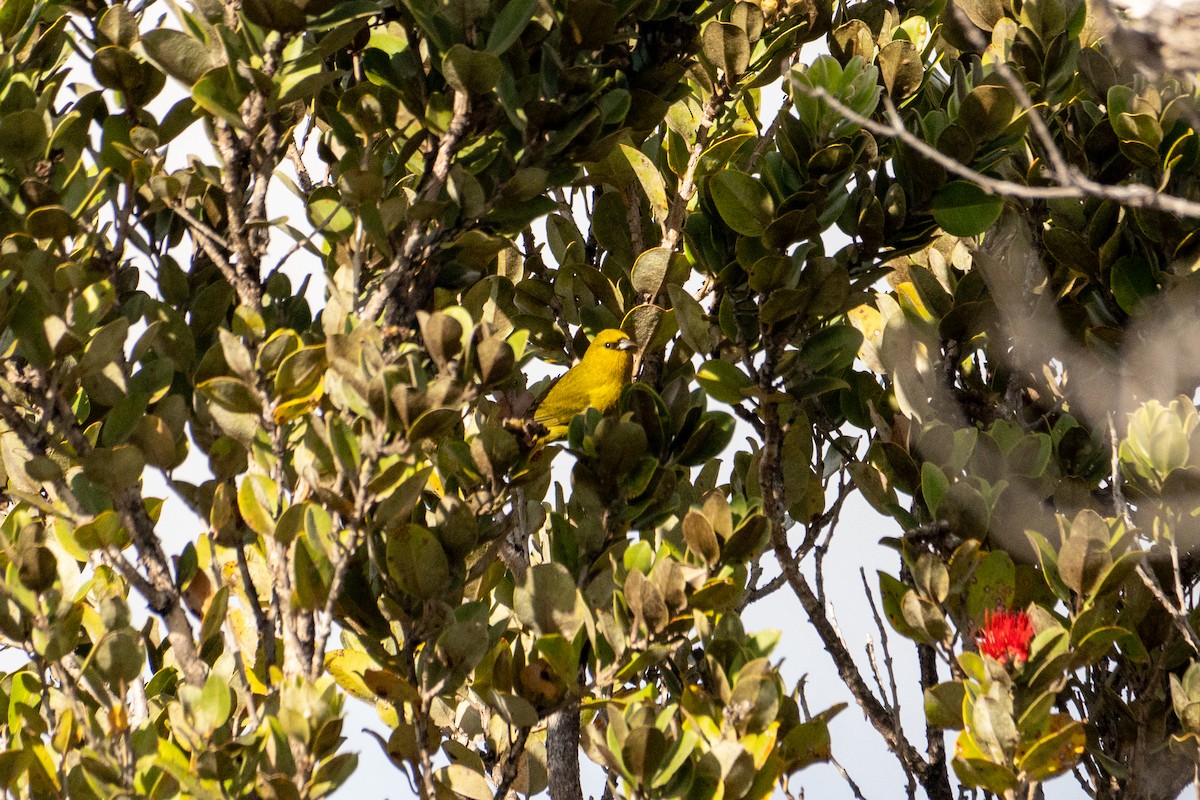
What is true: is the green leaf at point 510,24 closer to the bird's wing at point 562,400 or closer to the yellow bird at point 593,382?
the yellow bird at point 593,382

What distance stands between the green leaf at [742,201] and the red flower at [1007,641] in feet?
2.40

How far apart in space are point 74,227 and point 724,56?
122 centimetres

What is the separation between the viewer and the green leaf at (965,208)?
2.04 meters

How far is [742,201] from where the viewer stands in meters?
2.02

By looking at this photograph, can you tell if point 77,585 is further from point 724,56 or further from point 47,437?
point 724,56

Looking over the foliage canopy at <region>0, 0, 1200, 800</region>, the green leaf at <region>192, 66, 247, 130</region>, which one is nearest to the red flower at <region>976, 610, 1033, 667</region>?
the foliage canopy at <region>0, 0, 1200, 800</region>

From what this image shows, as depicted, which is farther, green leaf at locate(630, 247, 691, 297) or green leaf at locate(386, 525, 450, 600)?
green leaf at locate(630, 247, 691, 297)

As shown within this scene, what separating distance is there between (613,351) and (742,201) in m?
0.48

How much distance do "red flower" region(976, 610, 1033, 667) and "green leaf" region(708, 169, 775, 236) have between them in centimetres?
73

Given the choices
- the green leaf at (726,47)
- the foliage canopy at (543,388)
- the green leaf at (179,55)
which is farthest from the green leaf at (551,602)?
the green leaf at (726,47)

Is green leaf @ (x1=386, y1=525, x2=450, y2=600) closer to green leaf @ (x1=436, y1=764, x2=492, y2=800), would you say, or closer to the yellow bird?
green leaf @ (x1=436, y1=764, x2=492, y2=800)

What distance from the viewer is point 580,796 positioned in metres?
2.10

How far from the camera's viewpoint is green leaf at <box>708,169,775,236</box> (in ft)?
6.55

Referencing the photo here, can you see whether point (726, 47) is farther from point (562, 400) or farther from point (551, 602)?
point (551, 602)
